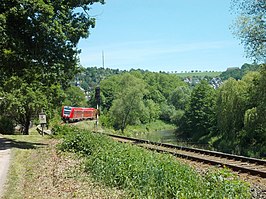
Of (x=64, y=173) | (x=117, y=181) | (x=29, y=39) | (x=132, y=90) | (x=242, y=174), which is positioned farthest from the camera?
(x=132, y=90)

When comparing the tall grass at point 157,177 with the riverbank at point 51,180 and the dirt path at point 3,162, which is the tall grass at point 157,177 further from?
the dirt path at point 3,162

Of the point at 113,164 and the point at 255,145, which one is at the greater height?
the point at 113,164

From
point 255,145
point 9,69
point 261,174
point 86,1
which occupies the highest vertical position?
point 86,1

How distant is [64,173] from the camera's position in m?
11.8

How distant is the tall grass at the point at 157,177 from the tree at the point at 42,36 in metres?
9.03

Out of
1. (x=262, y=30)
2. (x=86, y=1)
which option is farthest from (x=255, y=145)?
(x=86, y=1)

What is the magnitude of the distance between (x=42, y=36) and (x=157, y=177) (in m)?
12.9

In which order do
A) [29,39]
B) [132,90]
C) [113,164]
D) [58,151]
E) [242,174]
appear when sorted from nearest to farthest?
[113,164] < [242,174] < [58,151] < [29,39] < [132,90]

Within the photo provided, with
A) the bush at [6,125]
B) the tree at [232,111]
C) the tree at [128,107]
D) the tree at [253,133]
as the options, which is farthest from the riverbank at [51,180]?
the tree at [128,107]

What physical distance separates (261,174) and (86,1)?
14.3 m

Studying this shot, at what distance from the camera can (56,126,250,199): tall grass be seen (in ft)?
24.5

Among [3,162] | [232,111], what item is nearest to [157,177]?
[3,162]

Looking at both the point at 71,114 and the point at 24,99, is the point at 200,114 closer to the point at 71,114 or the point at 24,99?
the point at 71,114

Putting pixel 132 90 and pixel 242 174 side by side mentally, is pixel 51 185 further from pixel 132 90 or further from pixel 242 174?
pixel 132 90
